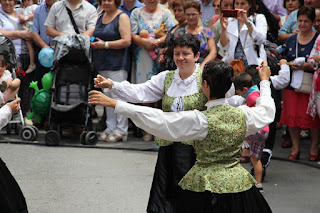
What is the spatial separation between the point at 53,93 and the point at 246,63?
3.05 m

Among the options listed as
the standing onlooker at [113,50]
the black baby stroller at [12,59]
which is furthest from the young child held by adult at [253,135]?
the black baby stroller at [12,59]

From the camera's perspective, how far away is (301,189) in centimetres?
654

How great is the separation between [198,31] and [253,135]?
207cm

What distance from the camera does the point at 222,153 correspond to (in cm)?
381

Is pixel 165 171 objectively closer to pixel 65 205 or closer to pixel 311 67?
pixel 65 205

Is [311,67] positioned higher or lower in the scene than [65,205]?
higher

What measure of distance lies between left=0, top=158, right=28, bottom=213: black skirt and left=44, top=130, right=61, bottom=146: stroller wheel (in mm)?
3632

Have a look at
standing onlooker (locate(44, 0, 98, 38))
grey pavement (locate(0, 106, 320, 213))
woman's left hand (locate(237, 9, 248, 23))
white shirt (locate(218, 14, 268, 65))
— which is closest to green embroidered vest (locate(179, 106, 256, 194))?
grey pavement (locate(0, 106, 320, 213))

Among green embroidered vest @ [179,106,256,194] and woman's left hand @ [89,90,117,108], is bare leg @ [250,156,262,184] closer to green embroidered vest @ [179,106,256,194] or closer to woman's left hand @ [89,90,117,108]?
green embroidered vest @ [179,106,256,194]

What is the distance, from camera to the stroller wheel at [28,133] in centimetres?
873

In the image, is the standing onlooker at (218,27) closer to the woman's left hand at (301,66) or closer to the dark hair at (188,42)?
the woman's left hand at (301,66)

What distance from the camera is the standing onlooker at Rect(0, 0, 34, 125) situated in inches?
375

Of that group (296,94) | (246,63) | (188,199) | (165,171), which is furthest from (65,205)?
(296,94)

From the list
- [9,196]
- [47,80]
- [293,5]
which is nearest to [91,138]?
[47,80]
